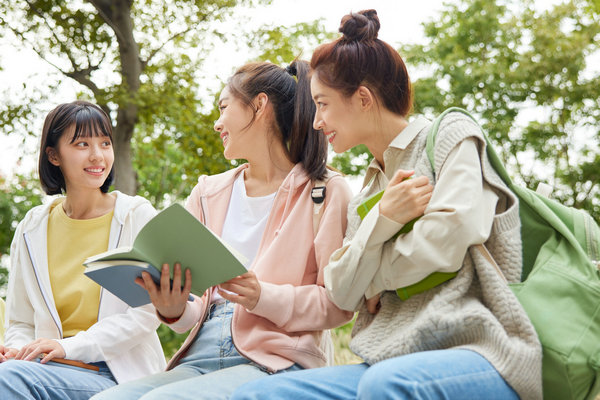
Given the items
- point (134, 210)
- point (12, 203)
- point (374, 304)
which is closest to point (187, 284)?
point (374, 304)

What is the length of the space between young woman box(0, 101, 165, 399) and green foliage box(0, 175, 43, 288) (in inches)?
211

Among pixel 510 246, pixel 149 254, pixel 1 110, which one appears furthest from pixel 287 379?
pixel 1 110

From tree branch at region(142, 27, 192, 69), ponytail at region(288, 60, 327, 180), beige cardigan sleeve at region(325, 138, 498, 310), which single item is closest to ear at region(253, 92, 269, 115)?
ponytail at region(288, 60, 327, 180)

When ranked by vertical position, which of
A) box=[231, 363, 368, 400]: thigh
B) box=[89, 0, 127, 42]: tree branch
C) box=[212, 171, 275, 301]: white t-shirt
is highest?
box=[89, 0, 127, 42]: tree branch

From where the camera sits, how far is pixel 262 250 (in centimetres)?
239

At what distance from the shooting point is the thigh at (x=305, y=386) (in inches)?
69.1

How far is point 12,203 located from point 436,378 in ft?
24.2

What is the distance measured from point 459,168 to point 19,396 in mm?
1567

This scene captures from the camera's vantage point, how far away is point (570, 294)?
1.70 m

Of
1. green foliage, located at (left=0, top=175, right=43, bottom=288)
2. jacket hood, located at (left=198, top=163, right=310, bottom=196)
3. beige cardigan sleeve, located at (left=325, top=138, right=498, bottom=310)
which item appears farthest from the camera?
green foliage, located at (left=0, top=175, right=43, bottom=288)

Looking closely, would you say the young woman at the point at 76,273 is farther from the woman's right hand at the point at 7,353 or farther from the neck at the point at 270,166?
the neck at the point at 270,166

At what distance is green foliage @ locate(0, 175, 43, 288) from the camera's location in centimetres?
775

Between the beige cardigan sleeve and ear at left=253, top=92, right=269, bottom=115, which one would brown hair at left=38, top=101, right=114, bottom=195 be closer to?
ear at left=253, top=92, right=269, bottom=115

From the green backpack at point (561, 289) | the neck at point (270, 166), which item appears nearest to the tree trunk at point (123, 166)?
the neck at point (270, 166)
